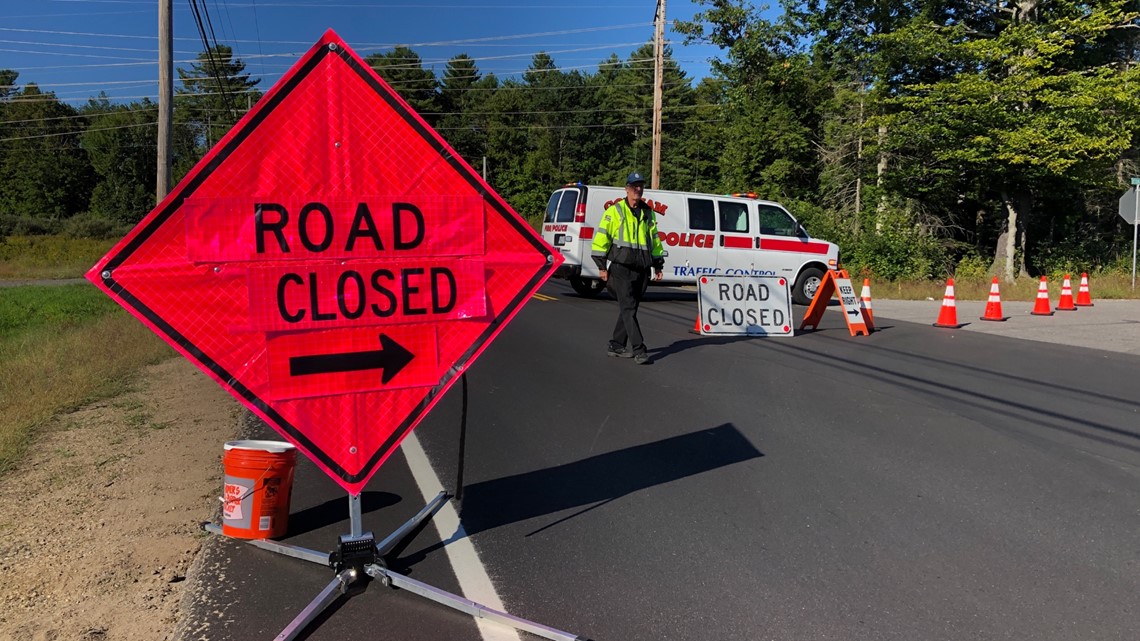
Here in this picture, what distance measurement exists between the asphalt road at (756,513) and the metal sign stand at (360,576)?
0.06m

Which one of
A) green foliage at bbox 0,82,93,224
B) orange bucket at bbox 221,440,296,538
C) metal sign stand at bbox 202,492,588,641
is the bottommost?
metal sign stand at bbox 202,492,588,641

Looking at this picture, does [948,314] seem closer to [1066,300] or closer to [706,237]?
[1066,300]

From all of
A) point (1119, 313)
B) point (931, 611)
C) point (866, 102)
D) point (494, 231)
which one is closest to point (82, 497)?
point (494, 231)

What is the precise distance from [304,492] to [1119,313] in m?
16.6

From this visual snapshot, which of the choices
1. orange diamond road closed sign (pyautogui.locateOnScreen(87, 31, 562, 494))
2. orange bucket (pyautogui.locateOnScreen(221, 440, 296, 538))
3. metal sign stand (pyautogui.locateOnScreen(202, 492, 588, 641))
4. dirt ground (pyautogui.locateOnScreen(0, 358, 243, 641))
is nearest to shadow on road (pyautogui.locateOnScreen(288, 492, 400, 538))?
orange bucket (pyautogui.locateOnScreen(221, 440, 296, 538))

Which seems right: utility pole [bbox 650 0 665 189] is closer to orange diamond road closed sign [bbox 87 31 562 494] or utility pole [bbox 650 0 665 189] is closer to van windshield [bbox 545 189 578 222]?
van windshield [bbox 545 189 578 222]

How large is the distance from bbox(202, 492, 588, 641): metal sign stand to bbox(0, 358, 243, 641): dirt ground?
446 mm

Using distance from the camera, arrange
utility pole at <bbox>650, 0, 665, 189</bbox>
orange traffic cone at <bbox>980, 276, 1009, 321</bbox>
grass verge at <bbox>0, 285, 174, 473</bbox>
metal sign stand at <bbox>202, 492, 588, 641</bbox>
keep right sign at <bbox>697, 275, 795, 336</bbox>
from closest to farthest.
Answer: metal sign stand at <bbox>202, 492, 588, 641</bbox> → grass verge at <bbox>0, 285, 174, 473</bbox> → keep right sign at <bbox>697, 275, 795, 336</bbox> → orange traffic cone at <bbox>980, 276, 1009, 321</bbox> → utility pole at <bbox>650, 0, 665, 189</bbox>

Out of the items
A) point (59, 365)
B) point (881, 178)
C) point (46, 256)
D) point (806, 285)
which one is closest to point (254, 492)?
point (59, 365)

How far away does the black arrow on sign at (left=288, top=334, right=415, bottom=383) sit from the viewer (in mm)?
3336

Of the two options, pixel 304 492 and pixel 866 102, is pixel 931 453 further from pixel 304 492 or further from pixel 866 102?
pixel 866 102

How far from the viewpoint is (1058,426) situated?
6.38 m

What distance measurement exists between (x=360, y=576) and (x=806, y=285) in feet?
48.3

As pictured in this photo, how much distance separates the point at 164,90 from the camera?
1491cm
